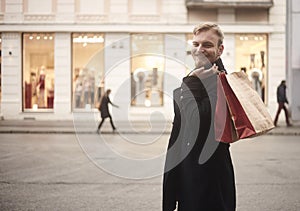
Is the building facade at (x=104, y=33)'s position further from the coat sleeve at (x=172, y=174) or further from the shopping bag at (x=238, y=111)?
the shopping bag at (x=238, y=111)

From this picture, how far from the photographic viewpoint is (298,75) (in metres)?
26.5

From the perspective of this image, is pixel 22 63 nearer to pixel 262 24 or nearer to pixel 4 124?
pixel 4 124

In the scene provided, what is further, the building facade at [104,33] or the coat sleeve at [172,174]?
the building facade at [104,33]

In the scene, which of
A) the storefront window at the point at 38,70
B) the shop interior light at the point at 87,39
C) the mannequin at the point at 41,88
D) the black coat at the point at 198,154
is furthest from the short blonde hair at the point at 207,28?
the mannequin at the point at 41,88

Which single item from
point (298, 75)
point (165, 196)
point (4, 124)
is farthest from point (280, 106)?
point (165, 196)

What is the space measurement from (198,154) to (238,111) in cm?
42

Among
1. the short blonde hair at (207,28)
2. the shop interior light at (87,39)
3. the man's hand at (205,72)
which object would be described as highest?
the shop interior light at (87,39)

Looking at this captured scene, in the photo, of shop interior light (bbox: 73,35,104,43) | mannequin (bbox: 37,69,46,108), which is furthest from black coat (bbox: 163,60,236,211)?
mannequin (bbox: 37,69,46,108)

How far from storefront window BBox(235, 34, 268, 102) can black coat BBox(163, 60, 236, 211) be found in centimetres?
2323

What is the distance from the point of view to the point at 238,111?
310 centimetres

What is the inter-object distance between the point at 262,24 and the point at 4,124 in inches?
512

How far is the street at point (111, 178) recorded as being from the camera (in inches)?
287

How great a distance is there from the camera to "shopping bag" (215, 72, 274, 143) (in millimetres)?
3080

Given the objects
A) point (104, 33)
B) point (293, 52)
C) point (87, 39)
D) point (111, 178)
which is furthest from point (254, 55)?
point (111, 178)
